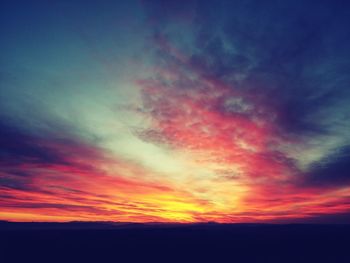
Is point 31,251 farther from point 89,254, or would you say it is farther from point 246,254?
point 246,254

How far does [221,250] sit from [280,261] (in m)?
9.85

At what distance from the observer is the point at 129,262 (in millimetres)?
33375

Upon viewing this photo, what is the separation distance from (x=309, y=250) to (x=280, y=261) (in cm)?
1046

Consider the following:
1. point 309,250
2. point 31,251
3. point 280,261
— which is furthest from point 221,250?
point 31,251

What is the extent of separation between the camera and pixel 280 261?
34.8 meters

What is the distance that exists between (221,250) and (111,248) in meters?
15.9

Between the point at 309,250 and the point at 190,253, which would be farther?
the point at 309,250

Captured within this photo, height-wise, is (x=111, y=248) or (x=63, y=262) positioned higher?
(x=111, y=248)

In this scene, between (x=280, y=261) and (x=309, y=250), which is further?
(x=309, y=250)

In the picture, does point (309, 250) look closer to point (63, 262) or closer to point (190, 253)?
point (190, 253)

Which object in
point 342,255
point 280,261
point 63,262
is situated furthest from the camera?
point 342,255

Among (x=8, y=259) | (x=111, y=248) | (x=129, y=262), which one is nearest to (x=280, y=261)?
(x=129, y=262)

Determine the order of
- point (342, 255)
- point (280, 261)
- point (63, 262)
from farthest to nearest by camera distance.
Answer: point (342, 255) → point (280, 261) → point (63, 262)

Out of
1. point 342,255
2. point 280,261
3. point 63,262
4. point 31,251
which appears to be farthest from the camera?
point 31,251
